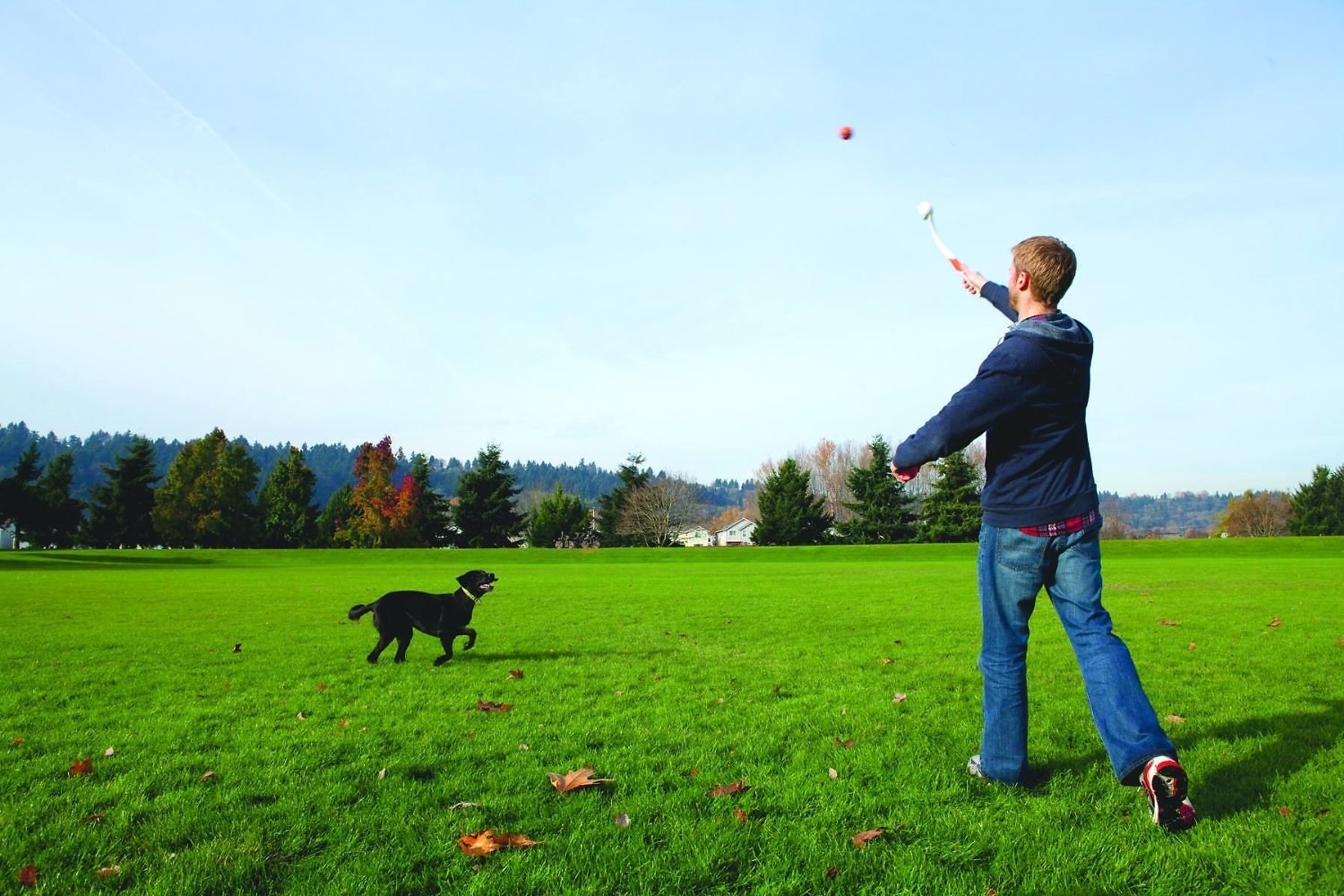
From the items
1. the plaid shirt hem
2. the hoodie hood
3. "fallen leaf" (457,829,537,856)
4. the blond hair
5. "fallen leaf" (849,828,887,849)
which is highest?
the blond hair

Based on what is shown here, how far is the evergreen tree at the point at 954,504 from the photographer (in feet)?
214

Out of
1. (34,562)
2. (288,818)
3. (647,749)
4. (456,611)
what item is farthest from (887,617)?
(34,562)

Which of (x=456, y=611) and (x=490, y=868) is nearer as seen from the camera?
(x=490, y=868)

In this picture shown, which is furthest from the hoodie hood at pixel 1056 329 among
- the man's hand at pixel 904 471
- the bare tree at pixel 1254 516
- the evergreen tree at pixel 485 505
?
the bare tree at pixel 1254 516

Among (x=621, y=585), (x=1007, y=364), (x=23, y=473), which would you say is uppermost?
(x=23, y=473)

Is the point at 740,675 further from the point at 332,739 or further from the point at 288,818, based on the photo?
the point at 288,818

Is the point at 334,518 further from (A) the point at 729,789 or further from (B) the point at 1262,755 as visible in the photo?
(B) the point at 1262,755

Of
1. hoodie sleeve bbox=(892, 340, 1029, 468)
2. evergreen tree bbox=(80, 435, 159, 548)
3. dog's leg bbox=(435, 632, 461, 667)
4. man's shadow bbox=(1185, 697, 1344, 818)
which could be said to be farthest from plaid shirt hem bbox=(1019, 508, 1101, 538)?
evergreen tree bbox=(80, 435, 159, 548)

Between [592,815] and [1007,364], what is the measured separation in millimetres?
2952

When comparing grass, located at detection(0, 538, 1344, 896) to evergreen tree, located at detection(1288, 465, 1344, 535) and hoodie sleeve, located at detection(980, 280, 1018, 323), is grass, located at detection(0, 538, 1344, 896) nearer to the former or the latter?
hoodie sleeve, located at detection(980, 280, 1018, 323)

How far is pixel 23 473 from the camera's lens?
67812 millimetres

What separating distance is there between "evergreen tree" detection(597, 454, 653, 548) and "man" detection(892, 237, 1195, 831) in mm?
79649

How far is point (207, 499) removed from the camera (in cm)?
7231

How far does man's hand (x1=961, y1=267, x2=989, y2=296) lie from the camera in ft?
16.0
